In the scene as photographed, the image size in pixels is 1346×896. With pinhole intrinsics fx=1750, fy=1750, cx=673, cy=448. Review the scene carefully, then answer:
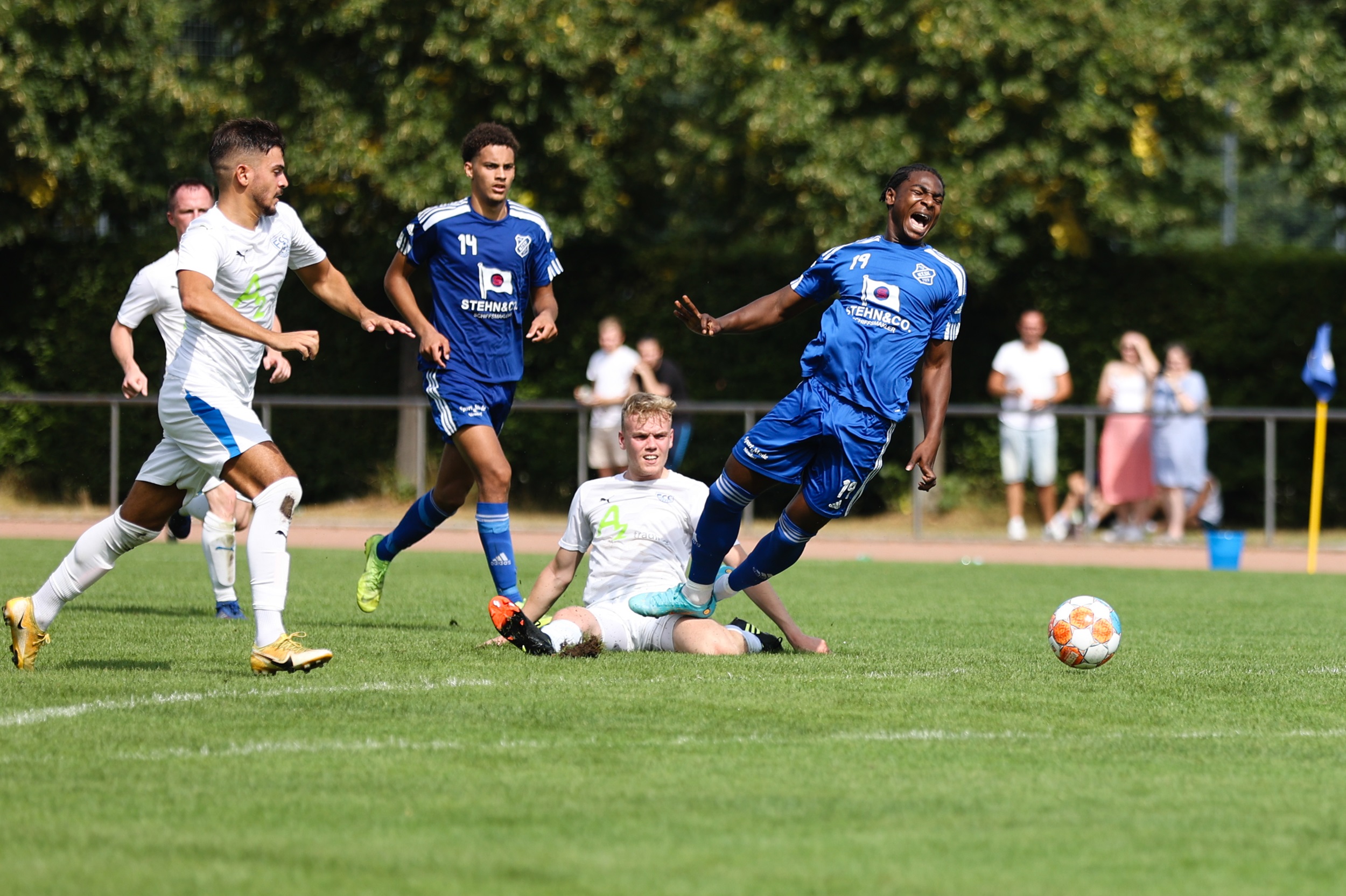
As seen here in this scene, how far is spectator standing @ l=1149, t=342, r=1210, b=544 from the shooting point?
17.7 m

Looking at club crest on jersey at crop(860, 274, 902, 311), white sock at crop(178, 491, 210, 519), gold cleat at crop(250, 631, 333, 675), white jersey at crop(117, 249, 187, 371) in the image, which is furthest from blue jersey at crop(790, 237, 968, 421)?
white sock at crop(178, 491, 210, 519)

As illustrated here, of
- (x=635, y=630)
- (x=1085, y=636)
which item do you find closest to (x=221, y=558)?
(x=635, y=630)

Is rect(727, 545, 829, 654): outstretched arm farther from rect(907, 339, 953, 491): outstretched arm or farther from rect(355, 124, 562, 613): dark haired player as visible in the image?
rect(355, 124, 562, 613): dark haired player

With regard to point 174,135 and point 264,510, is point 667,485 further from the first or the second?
point 174,135

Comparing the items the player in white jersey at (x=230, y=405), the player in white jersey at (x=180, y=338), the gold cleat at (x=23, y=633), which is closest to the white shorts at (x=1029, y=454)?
the player in white jersey at (x=180, y=338)

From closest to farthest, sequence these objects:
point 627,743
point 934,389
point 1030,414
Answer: point 627,743
point 934,389
point 1030,414

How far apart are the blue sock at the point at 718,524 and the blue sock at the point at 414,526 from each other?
6.32 ft

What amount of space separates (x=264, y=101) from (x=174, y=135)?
5.53 ft

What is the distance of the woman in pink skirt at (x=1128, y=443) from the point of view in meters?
18.1

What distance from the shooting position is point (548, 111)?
20.8 metres

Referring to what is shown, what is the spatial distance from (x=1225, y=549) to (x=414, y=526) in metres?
8.86

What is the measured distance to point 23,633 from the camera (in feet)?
23.0

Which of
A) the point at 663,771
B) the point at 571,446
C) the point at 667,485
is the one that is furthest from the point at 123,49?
the point at 663,771

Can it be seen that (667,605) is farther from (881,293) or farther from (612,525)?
(881,293)
